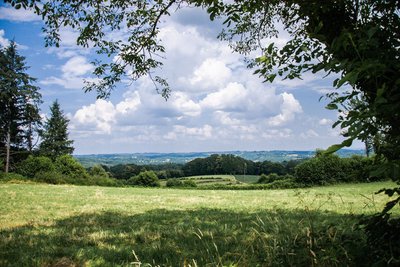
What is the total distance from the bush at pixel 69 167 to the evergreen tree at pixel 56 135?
8119 mm

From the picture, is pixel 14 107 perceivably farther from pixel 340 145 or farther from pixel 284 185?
pixel 340 145

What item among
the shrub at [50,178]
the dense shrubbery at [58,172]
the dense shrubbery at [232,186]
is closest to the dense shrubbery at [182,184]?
the dense shrubbery at [232,186]

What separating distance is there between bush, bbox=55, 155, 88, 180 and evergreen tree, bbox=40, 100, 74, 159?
8.12 meters

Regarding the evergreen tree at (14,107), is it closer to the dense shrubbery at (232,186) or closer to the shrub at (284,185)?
the dense shrubbery at (232,186)

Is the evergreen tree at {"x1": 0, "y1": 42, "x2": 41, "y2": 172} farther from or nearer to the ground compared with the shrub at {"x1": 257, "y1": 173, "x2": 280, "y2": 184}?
farther from the ground

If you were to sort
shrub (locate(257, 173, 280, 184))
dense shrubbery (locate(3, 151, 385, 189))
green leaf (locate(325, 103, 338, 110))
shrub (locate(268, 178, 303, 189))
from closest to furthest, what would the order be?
1. green leaf (locate(325, 103, 338, 110))
2. dense shrubbery (locate(3, 151, 385, 189))
3. shrub (locate(268, 178, 303, 189))
4. shrub (locate(257, 173, 280, 184))

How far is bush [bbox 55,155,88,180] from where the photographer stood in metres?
55.3

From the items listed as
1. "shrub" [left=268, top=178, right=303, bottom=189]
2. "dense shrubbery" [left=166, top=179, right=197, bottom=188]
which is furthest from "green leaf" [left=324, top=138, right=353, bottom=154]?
"dense shrubbery" [left=166, top=179, right=197, bottom=188]

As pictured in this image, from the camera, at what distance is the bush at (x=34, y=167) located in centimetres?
4991

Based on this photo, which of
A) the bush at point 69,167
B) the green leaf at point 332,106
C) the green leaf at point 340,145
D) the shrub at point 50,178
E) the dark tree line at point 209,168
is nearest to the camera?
the green leaf at point 340,145

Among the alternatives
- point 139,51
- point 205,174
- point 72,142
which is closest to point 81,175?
point 72,142

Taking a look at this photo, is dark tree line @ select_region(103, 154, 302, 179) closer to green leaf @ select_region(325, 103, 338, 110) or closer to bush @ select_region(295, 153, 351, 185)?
bush @ select_region(295, 153, 351, 185)

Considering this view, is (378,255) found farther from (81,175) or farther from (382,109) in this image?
(81,175)

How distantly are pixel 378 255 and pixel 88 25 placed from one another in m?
8.45
